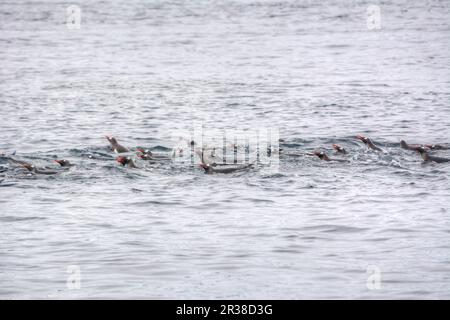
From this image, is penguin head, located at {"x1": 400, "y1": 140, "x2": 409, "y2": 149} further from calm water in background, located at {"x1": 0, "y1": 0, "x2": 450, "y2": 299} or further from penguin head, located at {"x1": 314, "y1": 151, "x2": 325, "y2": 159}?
penguin head, located at {"x1": 314, "y1": 151, "x2": 325, "y2": 159}

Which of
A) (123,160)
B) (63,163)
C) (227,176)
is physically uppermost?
(123,160)

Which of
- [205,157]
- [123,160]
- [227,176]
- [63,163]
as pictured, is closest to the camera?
[227,176]

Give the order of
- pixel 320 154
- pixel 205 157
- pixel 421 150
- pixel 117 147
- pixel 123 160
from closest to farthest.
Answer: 1. pixel 123 160
2. pixel 320 154
3. pixel 421 150
4. pixel 205 157
5. pixel 117 147

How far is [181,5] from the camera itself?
55.7 meters

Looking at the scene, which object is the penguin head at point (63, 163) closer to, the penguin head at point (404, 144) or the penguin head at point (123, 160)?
the penguin head at point (123, 160)

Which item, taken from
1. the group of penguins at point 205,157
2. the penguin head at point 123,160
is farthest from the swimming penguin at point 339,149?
the penguin head at point 123,160

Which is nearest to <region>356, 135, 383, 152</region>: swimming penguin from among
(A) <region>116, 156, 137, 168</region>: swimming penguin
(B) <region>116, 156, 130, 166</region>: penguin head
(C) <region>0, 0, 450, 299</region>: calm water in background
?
(C) <region>0, 0, 450, 299</region>: calm water in background

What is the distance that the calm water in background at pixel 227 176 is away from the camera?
44.1ft

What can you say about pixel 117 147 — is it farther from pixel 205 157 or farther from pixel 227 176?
pixel 227 176

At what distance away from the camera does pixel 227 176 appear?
63.5ft

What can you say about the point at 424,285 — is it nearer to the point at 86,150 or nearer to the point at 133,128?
the point at 86,150

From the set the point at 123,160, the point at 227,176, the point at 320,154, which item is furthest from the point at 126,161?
the point at 320,154

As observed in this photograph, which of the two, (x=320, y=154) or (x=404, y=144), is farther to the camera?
(x=404, y=144)

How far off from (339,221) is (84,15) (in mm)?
39294
